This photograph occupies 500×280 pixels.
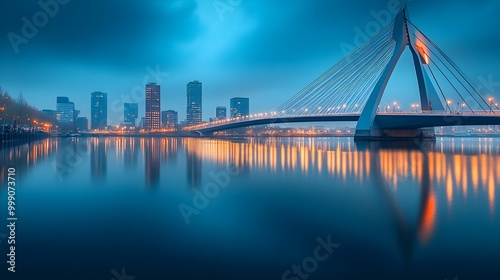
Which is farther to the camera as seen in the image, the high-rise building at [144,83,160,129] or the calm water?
the high-rise building at [144,83,160,129]

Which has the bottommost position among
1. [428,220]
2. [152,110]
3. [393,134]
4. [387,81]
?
[428,220]

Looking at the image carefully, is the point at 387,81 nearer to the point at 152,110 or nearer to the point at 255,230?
the point at 255,230

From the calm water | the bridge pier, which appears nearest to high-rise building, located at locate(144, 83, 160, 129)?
the bridge pier

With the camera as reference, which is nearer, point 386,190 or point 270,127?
point 386,190

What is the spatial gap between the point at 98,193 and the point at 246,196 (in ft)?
12.7

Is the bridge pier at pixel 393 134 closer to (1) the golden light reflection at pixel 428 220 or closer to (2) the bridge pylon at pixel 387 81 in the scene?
(2) the bridge pylon at pixel 387 81

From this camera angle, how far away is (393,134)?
39031 millimetres

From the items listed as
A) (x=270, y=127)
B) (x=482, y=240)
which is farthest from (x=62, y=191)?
(x=270, y=127)

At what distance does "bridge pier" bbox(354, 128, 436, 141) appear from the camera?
36000 mm

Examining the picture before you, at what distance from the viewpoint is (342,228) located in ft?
17.7

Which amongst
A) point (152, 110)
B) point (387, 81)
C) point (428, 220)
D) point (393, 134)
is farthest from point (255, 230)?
point (152, 110)

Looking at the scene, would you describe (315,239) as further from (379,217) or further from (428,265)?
(379,217)

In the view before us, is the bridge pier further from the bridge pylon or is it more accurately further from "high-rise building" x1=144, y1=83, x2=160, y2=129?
"high-rise building" x1=144, y1=83, x2=160, y2=129

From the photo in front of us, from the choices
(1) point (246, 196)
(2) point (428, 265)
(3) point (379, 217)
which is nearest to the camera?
(2) point (428, 265)
